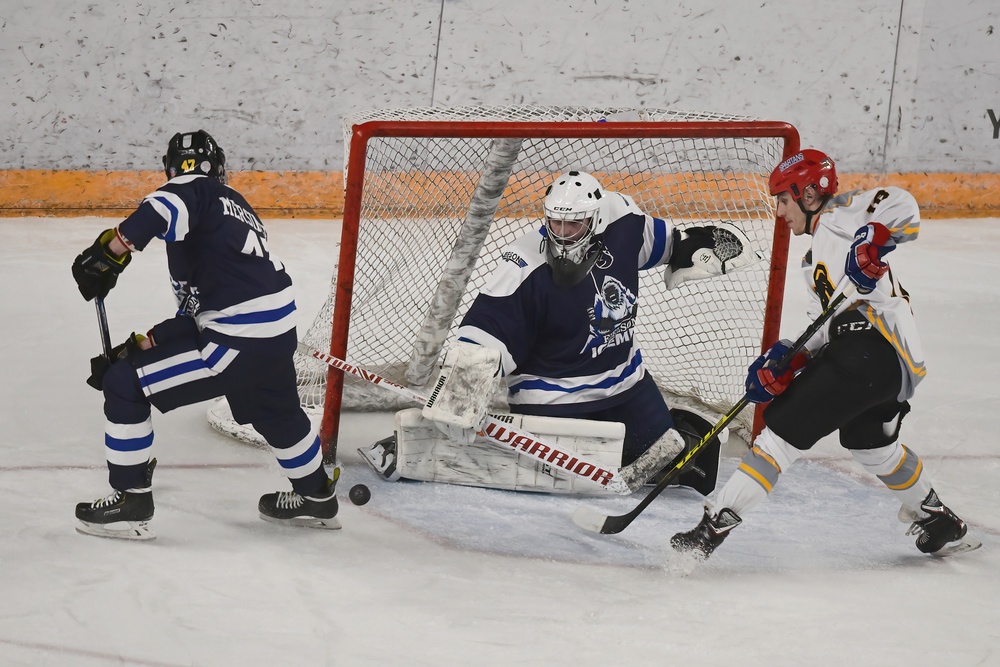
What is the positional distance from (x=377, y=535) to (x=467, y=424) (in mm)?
342

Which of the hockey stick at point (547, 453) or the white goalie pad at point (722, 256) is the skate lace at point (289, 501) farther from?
the white goalie pad at point (722, 256)

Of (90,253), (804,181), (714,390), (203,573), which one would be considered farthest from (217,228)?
(714,390)

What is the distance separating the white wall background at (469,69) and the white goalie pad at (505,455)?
3114 mm

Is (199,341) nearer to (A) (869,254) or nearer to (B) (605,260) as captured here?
(B) (605,260)

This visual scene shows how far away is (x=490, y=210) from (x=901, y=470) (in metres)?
1.28

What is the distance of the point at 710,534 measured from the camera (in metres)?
2.61

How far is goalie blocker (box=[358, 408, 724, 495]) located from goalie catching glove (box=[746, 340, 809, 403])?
16.5 inches

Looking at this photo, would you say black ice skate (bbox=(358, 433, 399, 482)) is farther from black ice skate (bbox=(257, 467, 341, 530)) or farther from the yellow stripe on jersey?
the yellow stripe on jersey

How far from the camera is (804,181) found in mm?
2674

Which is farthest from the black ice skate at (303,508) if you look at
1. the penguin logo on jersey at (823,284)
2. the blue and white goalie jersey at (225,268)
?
the penguin logo on jersey at (823,284)

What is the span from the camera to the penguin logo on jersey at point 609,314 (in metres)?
3.03

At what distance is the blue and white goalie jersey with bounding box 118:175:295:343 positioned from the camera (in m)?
2.49

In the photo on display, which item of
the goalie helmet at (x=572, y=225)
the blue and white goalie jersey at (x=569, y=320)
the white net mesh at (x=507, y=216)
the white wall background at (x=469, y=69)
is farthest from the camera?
the white wall background at (x=469, y=69)

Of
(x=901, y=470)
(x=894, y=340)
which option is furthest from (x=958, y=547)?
(x=894, y=340)
